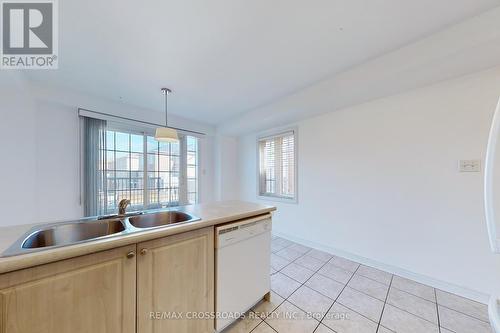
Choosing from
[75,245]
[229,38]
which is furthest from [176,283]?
[229,38]

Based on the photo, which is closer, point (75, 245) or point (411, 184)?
point (75, 245)

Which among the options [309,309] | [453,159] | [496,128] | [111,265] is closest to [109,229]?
[111,265]

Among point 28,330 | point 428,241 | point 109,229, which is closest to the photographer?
point 28,330

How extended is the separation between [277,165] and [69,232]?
3.17 meters

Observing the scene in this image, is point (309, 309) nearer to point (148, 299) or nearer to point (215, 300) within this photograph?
point (215, 300)

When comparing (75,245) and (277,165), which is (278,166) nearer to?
(277,165)

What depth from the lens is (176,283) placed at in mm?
1170

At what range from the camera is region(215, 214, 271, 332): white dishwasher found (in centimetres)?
137

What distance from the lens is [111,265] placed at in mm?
948

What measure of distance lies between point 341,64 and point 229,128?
258 cm

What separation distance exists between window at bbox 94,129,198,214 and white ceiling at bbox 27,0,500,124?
1055mm

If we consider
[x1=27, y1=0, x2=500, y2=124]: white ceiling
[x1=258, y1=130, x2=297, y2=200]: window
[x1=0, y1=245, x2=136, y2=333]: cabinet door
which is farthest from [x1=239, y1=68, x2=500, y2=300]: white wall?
[x1=0, y1=245, x2=136, y2=333]: cabinet door

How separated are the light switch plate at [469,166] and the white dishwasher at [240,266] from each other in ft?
6.64

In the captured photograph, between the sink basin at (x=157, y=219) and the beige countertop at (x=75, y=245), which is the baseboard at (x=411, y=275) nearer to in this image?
the beige countertop at (x=75, y=245)
